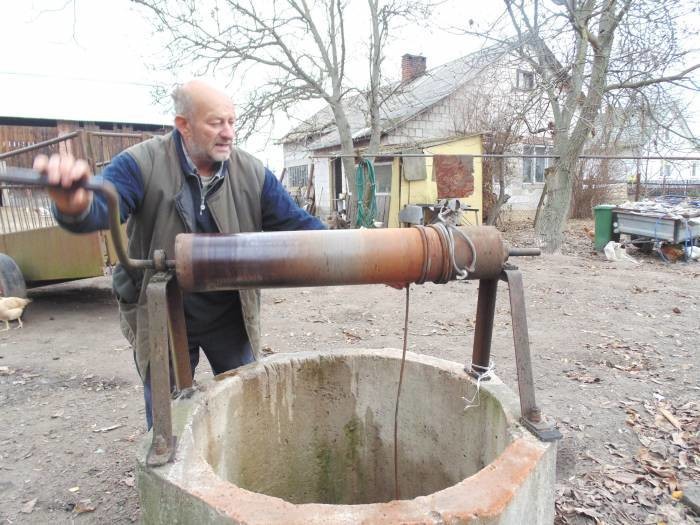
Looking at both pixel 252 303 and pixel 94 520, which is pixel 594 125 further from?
pixel 94 520

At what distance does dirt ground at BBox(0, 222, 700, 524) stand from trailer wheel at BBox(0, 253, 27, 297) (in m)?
0.40

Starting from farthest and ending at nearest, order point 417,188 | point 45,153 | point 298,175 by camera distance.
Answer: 1. point 298,175
2. point 417,188
3. point 45,153

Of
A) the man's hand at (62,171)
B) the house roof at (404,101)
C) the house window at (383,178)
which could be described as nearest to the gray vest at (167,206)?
the man's hand at (62,171)

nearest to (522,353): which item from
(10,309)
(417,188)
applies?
(10,309)

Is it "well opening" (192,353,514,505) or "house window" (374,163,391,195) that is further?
"house window" (374,163,391,195)

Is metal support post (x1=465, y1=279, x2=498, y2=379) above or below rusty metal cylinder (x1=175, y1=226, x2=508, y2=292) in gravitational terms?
below

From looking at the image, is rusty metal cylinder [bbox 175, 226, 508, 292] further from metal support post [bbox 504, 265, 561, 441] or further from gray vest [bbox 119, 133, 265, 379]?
gray vest [bbox 119, 133, 265, 379]

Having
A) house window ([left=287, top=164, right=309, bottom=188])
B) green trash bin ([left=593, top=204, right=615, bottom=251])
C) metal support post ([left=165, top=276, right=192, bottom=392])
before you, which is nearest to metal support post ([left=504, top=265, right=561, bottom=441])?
metal support post ([left=165, top=276, right=192, bottom=392])

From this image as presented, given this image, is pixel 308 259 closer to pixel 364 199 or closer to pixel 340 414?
pixel 340 414

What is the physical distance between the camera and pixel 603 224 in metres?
10.8

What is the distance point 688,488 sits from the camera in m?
2.54

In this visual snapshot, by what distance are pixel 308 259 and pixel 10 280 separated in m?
5.86

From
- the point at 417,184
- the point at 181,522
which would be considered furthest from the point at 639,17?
the point at 181,522

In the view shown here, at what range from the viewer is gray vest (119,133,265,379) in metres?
1.95
